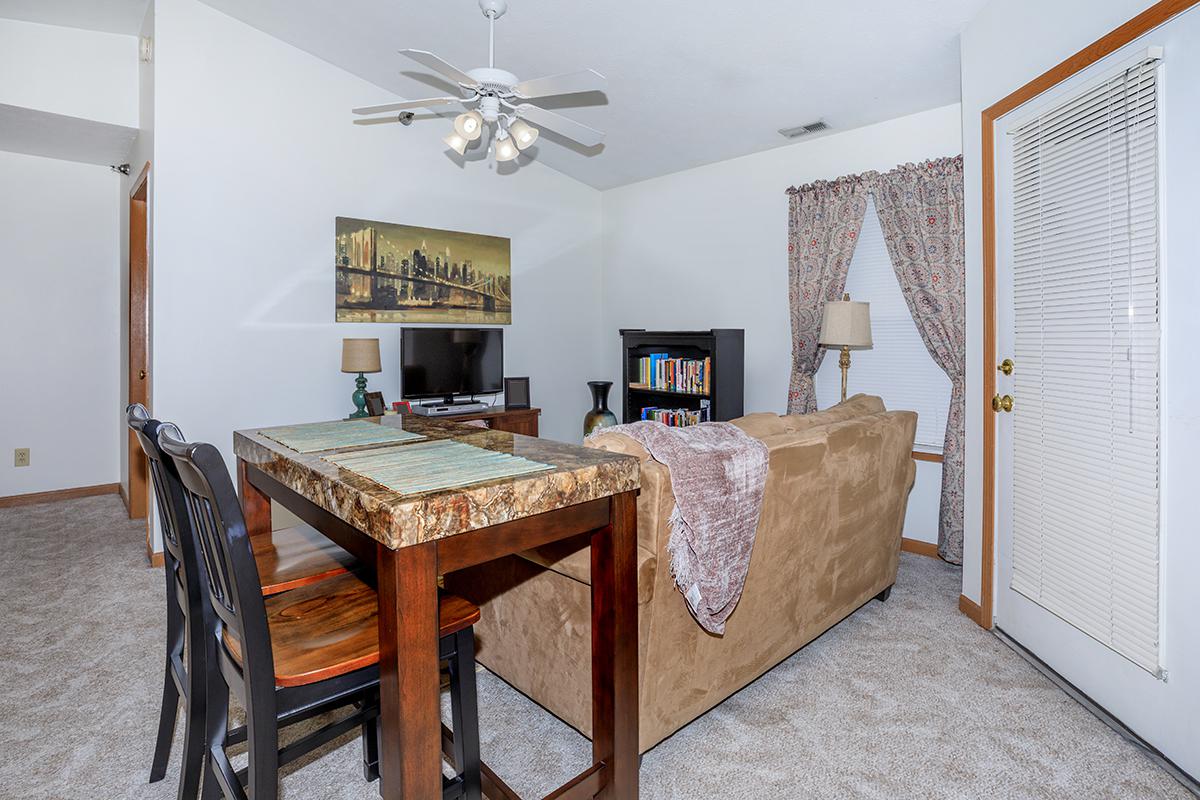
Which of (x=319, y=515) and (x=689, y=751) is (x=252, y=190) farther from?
(x=689, y=751)

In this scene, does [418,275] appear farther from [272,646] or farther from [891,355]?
[272,646]

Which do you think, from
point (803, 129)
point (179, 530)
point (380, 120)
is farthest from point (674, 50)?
point (179, 530)

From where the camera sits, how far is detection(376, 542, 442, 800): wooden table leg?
40.4 inches

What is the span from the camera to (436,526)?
3.41 feet

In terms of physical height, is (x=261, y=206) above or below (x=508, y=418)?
above

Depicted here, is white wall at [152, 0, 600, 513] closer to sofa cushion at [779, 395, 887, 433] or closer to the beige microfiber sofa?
the beige microfiber sofa

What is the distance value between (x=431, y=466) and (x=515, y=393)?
12.3 feet

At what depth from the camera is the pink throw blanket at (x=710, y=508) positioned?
5.75 feet

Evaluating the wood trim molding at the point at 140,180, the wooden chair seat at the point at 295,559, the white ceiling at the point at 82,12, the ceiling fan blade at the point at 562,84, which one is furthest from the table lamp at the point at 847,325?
the white ceiling at the point at 82,12

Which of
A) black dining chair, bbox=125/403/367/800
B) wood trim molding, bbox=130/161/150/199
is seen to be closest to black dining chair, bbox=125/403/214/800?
black dining chair, bbox=125/403/367/800

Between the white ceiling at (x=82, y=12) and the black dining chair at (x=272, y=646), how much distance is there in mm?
3789

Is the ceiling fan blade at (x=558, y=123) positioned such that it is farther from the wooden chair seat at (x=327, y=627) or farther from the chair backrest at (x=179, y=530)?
the wooden chair seat at (x=327, y=627)

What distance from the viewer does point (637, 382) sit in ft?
16.6

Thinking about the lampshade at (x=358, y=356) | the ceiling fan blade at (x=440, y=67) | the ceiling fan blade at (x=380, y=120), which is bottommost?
the lampshade at (x=358, y=356)
